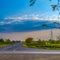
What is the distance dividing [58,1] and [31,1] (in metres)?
0.24

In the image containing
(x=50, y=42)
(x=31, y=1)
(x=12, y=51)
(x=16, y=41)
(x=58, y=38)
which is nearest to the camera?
(x=31, y=1)

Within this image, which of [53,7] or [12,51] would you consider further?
[12,51]

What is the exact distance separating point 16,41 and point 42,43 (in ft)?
2.65

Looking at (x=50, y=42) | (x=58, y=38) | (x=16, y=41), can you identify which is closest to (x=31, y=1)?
(x=58, y=38)

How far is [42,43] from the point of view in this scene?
304 inches

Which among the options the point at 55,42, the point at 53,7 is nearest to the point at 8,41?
the point at 55,42

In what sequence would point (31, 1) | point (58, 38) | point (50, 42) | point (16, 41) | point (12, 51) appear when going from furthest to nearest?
point (12, 51), point (16, 41), point (50, 42), point (58, 38), point (31, 1)

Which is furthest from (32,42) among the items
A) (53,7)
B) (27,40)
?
(53,7)

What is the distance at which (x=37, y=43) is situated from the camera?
769cm

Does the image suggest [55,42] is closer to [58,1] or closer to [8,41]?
[8,41]

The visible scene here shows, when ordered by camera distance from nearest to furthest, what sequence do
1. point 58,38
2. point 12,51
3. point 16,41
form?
point 58,38, point 16,41, point 12,51

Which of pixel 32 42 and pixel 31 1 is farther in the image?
pixel 32 42

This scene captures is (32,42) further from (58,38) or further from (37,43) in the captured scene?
(58,38)

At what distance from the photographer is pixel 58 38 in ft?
22.2
